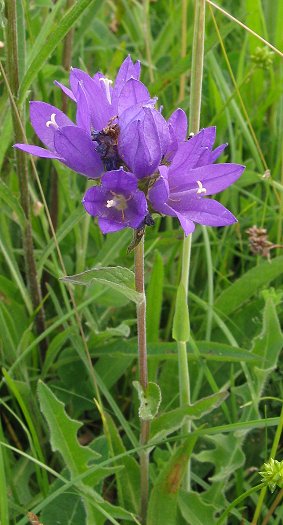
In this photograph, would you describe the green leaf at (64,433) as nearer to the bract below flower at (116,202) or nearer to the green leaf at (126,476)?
the green leaf at (126,476)

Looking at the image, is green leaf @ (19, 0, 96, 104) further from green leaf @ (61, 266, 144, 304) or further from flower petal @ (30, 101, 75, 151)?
green leaf @ (61, 266, 144, 304)

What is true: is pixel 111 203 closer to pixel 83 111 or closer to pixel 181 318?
pixel 83 111

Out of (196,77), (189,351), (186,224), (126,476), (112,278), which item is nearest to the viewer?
(186,224)

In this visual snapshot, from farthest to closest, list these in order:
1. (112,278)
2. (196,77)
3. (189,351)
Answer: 1. (189,351)
2. (196,77)
3. (112,278)

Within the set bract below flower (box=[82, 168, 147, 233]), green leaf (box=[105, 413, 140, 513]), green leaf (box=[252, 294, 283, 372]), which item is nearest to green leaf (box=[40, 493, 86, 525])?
green leaf (box=[105, 413, 140, 513])

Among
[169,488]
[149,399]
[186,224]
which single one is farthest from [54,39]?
[169,488]

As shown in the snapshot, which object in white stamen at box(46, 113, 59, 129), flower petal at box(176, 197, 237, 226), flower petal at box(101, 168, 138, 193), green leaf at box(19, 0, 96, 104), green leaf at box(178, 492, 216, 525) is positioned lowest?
green leaf at box(178, 492, 216, 525)

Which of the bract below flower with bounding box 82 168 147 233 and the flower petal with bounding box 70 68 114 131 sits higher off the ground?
the flower petal with bounding box 70 68 114 131
